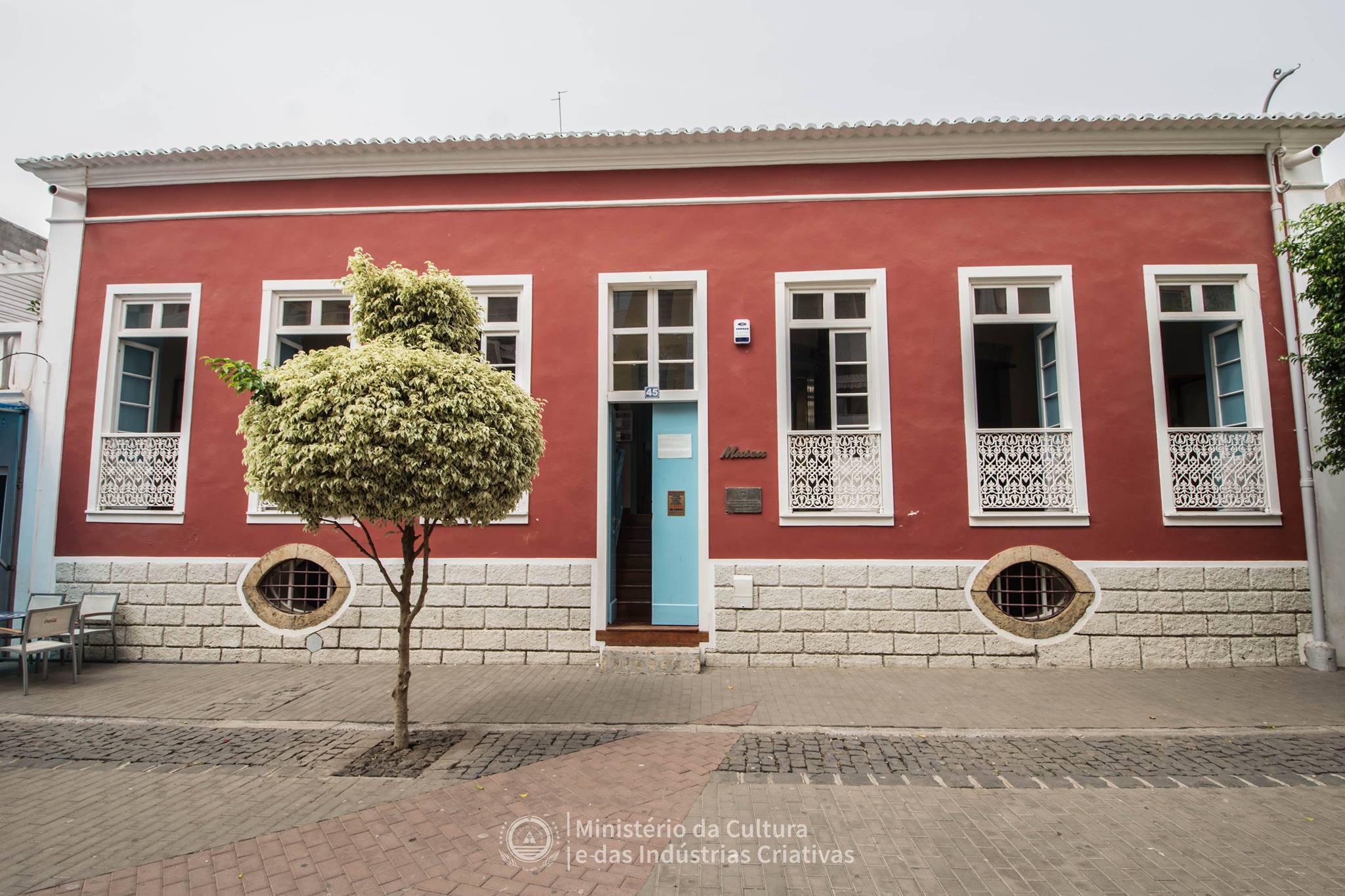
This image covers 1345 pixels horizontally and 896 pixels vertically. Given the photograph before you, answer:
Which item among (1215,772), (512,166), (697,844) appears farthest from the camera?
(512,166)

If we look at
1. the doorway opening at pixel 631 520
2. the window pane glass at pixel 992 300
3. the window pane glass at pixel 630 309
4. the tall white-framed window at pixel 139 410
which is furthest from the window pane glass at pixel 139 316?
the window pane glass at pixel 992 300

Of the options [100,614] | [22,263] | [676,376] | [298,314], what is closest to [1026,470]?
[676,376]

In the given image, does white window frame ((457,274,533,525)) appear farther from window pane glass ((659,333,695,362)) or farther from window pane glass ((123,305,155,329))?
window pane glass ((123,305,155,329))

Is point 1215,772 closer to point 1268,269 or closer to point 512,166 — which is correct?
point 1268,269

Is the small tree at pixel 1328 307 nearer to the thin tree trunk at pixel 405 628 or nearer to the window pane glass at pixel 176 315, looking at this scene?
the thin tree trunk at pixel 405 628

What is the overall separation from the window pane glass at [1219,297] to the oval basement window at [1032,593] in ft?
11.7

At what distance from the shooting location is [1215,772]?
4.70 meters

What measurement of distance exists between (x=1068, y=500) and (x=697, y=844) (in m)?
6.06

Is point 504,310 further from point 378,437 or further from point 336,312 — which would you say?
point 378,437

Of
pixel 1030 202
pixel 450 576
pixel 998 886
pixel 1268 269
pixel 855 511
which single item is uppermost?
pixel 1030 202

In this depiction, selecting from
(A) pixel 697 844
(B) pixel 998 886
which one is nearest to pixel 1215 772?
(B) pixel 998 886

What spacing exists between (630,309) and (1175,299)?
6.53 metres

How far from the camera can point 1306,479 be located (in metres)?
7.27

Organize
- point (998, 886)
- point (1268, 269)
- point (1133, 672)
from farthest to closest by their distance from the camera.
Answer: point (1268, 269) → point (1133, 672) → point (998, 886)
